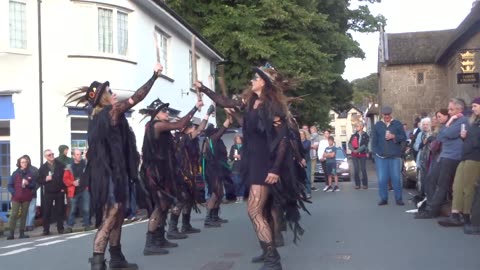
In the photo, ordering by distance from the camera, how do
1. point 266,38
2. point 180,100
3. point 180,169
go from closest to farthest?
point 180,169 < point 180,100 < point 266,38

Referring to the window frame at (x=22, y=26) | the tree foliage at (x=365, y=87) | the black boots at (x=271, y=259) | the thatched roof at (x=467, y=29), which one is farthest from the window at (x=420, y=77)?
the tree foliage at (x=365, y=87)

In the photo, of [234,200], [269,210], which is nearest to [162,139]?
[269,210]

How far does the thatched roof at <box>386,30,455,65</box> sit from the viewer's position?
59791mm

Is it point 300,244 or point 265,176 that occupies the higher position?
point 265,176

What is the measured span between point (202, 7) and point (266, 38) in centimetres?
387

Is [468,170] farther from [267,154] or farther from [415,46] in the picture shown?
[415,46]

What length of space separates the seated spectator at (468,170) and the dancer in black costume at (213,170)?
404cm

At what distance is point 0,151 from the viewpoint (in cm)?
2086

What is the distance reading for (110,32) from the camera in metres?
21.8

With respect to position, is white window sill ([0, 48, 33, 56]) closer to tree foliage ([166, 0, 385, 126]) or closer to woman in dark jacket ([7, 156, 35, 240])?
woman in dark jacket ([7, 156, 35, 240])

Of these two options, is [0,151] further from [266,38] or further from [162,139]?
[266,38]

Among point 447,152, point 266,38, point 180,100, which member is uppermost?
point 266,38

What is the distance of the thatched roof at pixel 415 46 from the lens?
5979 centimetres

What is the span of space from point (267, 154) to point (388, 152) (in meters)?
7.68
